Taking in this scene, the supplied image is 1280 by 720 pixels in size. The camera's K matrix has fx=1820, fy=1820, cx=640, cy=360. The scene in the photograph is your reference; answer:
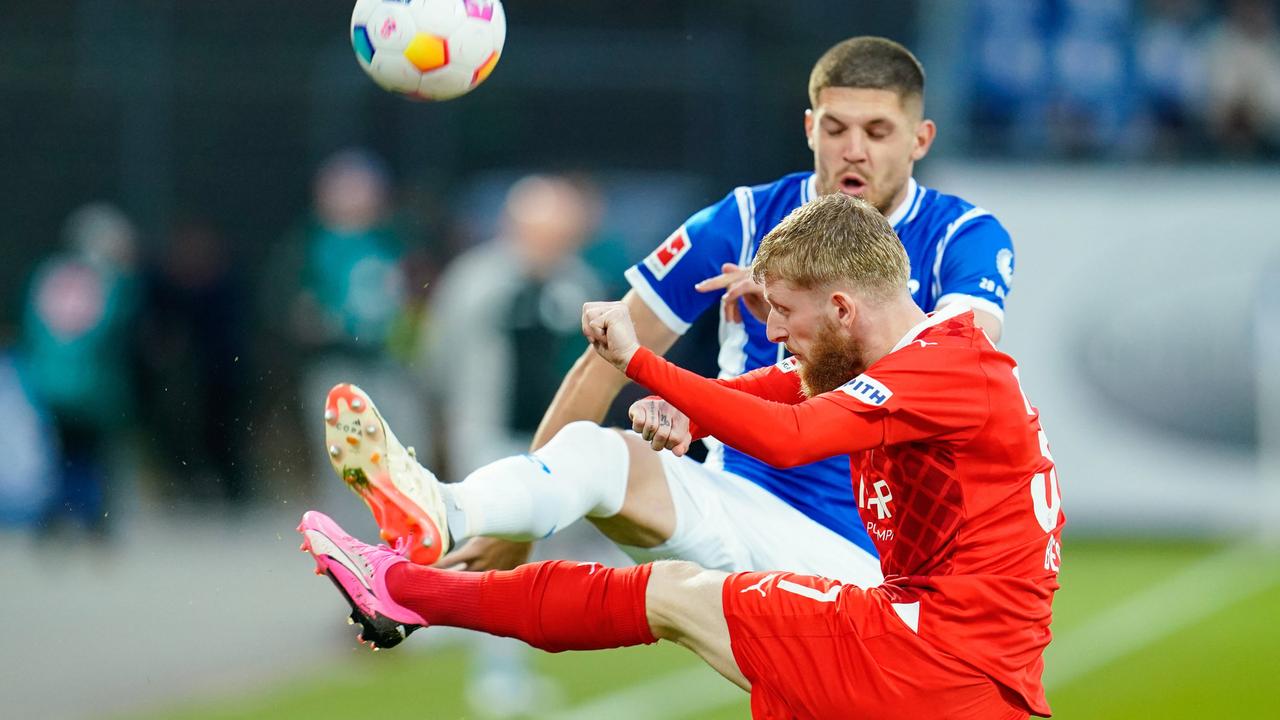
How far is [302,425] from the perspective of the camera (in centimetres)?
1591

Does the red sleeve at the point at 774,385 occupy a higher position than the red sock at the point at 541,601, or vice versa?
the red sleeve at the point at 774,385

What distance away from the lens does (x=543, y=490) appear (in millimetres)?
5191

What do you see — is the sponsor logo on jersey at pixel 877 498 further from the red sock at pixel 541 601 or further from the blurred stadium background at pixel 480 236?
the blurred stadium background at pixel 480 236

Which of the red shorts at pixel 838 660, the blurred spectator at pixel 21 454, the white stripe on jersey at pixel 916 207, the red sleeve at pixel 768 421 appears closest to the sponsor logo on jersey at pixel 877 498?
the red shorts at pixel 838 660

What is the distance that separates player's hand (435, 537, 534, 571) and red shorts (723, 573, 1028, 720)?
109 cm

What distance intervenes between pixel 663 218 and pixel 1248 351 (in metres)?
4.86

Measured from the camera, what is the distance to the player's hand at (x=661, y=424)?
4777 millimetres

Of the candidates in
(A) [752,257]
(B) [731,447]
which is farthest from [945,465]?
(A) [752,257]

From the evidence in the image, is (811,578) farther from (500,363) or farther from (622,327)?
(500,363)

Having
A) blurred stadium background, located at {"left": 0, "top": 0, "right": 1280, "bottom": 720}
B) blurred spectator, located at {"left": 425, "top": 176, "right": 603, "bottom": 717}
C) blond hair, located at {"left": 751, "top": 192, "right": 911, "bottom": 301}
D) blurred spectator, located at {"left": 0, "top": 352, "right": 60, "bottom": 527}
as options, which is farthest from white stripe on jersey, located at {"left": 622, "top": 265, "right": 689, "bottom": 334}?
blurred spectator, located at {"left": 0, "top": 352, "right": 60, "bottom": 527}

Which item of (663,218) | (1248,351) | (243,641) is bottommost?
(243,641)

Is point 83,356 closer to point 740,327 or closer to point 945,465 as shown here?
point 740,327

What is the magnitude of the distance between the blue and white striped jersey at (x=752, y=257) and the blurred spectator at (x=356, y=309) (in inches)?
260

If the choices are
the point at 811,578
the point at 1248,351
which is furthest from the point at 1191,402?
the point at 811,578
